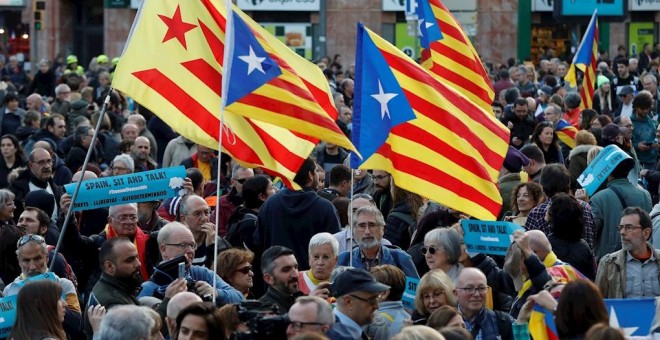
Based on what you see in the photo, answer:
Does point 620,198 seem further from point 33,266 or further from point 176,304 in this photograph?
point 176,304

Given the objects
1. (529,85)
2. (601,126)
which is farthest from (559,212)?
(529,85)

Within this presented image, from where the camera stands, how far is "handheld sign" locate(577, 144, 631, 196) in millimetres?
12898

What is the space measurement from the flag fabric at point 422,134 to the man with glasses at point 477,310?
4.30 ft

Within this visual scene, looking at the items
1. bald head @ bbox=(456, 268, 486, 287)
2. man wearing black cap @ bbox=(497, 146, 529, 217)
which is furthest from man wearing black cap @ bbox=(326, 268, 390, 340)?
man wearing black cap @ bbox=(497, 146, 529, 217)

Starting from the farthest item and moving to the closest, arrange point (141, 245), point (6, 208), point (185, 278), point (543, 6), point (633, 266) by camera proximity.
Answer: point (543, 6), point (6, 208), point (141, 245), point (633, 266), point (185, 278)

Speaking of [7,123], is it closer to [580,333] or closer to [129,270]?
[129,270]

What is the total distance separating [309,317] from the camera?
786 centimetres

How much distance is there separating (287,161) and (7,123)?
12.0 meters

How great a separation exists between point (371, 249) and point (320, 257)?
69 cm

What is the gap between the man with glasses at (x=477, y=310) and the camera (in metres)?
9.16

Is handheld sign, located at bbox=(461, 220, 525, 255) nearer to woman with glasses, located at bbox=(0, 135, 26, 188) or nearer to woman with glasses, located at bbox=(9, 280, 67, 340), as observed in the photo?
woman with glasses, located at bbox=(9, 280, 67, 340)

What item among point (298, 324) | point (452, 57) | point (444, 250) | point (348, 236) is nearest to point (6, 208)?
point (348, 236)

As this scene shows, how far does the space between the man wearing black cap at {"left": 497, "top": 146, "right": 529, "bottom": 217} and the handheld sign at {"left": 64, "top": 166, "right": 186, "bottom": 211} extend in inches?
128

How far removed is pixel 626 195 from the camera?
12727mm
